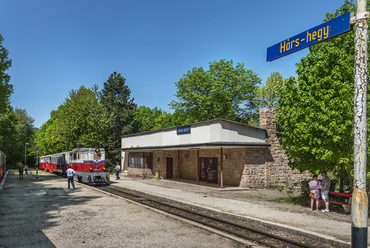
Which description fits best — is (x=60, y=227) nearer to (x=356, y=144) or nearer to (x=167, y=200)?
(x=167, y=200)

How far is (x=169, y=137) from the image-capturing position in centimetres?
2652

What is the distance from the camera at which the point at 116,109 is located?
4597cm

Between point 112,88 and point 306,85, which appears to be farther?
point 112,88

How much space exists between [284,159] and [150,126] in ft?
164

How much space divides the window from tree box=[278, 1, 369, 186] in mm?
19772

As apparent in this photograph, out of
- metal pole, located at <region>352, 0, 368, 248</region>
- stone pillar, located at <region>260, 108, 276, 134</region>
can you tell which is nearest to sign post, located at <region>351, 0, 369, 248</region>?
metal pole, located at <region>352, 0, 368, 248</region>

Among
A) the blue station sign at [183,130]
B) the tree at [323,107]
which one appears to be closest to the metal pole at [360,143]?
the tree at [323,107]

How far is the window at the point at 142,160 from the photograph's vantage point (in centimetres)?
3147

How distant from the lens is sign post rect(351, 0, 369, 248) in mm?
4668

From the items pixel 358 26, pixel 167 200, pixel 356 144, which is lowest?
pixel 167 200

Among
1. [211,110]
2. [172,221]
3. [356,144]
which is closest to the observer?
[356,144]

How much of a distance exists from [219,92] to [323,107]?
94.1 feet

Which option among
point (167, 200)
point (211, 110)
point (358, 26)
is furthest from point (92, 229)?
point (211, 110)

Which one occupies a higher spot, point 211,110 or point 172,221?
point 211,110
